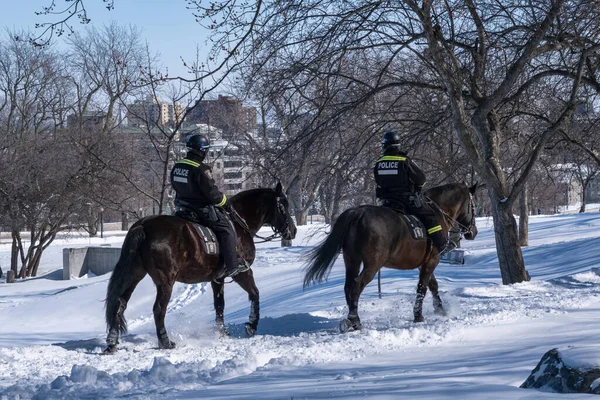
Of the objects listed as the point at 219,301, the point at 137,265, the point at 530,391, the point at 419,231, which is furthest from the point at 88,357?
the point at 530,391

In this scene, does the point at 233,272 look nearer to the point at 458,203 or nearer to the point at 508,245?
the point at 458,203

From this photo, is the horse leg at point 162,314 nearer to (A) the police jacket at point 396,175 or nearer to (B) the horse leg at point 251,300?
(B) the horse leg at point 251,300

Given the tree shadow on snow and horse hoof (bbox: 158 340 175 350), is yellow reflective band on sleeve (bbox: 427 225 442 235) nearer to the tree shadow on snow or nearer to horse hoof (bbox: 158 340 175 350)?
the tree shadow on snow

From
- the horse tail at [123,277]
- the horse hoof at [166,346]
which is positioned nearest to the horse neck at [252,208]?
the horse tail at [123,277]

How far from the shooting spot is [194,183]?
9633 millimetres

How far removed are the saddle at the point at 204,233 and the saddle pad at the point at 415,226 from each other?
248 centimetres

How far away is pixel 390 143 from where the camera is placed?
10.3 meters

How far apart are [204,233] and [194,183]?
0.63 metres

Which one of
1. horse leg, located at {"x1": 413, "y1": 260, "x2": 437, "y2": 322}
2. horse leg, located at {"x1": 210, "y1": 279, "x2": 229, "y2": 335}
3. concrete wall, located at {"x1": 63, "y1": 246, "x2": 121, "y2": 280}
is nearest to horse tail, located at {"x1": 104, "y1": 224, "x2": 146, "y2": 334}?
horse leg, located at {"x1": 210, "y1": 279, "x2": 229, "y2": 335}

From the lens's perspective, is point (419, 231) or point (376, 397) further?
point (419, 231)

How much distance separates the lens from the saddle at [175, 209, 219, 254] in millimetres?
9609

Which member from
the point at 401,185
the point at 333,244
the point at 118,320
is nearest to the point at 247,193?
the point at 333,244

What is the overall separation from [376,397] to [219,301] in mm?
5738

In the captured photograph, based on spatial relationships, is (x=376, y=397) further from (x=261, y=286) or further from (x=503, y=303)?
(x=261, y=286)
